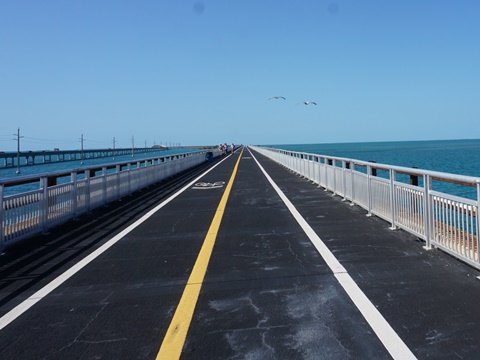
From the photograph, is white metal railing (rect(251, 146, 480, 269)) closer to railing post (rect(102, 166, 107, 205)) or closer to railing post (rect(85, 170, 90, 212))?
railing post (rect(85, 170, 90, 212))

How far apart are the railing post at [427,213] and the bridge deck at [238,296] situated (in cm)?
21

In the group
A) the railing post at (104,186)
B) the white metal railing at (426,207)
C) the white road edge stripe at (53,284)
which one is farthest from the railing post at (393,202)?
the railing post at (104,186)

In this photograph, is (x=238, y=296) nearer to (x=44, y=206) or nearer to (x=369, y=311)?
(x=369, y=311)

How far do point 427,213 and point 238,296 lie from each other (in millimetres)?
3839

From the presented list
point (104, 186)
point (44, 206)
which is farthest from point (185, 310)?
point (104, 186)

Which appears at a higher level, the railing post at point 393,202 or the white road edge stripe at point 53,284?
the railing post at point 393,202

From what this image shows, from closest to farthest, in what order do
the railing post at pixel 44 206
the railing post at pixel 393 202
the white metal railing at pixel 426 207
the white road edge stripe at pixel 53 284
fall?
the white road edge stripe at pixel 53 284
the white metal railing at pixel 426 207
the railing post at pixel 393 202
the railing post at pixel 44 206

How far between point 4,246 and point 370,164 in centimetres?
831

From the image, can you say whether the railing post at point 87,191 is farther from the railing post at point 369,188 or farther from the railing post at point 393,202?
the railing post at point 393,202

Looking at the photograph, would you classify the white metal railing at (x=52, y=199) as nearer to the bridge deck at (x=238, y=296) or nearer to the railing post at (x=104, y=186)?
the railing post at (x=104, y=186)

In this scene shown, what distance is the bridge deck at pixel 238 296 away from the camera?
354 centimetres

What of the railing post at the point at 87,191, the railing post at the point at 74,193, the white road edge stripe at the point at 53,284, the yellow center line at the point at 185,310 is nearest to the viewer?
the yellow center line at the point at 185,310

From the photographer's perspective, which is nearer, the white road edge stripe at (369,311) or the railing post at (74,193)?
the white road edge stripe at (369,311)

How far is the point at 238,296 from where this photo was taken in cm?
470
